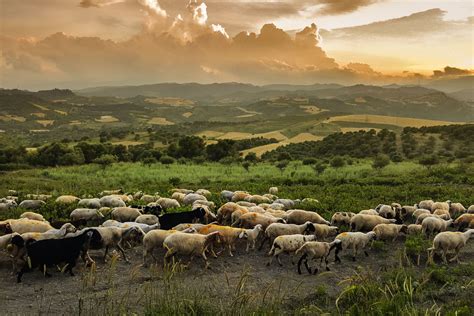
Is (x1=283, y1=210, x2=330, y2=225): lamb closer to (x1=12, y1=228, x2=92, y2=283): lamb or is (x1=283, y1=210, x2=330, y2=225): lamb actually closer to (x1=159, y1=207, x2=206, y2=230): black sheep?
(x1=159, y1=207, x2=206, y2=230): black sheep

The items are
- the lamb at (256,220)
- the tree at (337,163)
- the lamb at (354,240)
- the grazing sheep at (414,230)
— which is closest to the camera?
the lamb at (354,240)

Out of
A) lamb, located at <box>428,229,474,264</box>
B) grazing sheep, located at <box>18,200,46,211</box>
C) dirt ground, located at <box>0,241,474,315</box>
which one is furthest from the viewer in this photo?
grazing sheep, located at <box>18,200,46,211</box>

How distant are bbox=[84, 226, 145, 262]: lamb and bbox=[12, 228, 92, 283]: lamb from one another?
630 mm

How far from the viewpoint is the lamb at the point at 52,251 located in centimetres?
1124

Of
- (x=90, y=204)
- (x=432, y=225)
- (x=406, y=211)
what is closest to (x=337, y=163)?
Answer: (x=406, y=211)

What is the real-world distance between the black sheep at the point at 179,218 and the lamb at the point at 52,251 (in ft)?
13.0

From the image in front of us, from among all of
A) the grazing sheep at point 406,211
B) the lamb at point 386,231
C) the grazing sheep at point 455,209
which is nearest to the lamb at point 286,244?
the lamb at point 386,231

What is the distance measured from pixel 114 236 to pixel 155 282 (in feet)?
10.2

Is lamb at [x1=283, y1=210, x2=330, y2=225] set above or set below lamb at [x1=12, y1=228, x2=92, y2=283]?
below

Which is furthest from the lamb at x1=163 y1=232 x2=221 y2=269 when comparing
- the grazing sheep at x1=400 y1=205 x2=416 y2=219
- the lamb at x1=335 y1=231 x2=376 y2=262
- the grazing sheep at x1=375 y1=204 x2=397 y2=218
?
the grazing sheep at x1=400 y1=205 x2=416 y2=219

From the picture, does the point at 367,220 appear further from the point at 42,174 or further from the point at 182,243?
the point at 42,174

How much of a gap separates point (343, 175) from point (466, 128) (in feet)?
122

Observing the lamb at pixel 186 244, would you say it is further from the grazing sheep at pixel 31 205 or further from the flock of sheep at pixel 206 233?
the grazing sheep at pixel 31 205

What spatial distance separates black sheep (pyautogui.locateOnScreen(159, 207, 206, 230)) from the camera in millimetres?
15406
